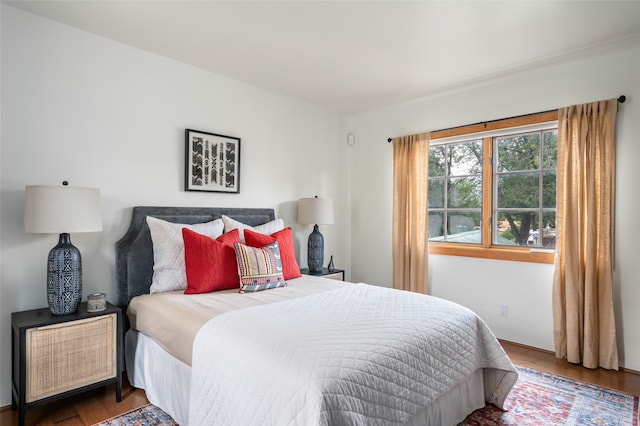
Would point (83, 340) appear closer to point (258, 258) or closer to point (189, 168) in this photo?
point (258, 258)

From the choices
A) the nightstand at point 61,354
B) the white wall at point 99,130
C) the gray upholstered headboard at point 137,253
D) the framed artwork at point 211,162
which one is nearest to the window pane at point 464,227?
the white wall at point 99,130

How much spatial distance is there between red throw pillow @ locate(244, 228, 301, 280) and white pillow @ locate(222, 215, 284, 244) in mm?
96

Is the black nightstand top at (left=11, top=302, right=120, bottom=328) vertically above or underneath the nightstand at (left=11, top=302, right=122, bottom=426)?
above

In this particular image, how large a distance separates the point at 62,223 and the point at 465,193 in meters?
3.44

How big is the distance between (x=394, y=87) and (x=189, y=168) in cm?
218

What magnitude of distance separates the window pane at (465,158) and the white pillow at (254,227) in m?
1.93

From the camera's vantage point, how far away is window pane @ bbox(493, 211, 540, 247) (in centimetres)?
332

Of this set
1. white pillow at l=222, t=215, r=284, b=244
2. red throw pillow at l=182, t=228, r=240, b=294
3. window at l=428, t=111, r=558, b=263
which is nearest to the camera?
red throw pillow at l=182, t=228, r=240, b=294

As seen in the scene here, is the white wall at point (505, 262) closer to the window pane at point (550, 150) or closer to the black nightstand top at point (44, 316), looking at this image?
the window pane at point (550, 150)

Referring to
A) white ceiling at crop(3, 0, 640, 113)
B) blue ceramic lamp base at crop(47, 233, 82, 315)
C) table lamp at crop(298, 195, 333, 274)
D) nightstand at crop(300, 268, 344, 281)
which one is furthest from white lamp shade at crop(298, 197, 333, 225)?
blue ceramic lamp base at crop(47, 233, 82, 315)

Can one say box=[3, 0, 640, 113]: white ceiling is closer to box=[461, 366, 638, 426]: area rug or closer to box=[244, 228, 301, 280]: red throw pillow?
box=[244, 228, 301, 280]: red throw pillow

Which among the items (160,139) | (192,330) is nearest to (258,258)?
(192,330)

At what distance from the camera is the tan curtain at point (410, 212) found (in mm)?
3854

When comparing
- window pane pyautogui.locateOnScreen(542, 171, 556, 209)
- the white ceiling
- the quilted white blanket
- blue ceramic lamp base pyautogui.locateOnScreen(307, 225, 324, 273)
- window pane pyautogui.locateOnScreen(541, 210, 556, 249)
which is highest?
the white ceiling
